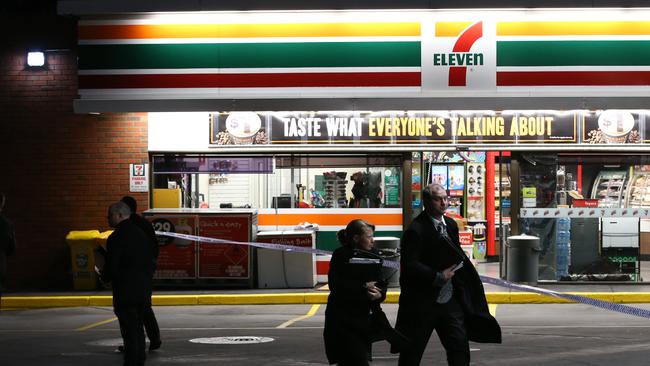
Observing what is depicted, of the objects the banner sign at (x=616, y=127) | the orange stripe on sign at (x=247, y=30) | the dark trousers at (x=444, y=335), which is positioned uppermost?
the orange stripe on sign at (x=247, y=30)

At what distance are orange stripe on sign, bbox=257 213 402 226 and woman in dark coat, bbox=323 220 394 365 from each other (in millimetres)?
11133

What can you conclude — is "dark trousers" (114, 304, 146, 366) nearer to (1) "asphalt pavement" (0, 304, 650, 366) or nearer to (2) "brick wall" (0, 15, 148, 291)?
(1) "asphalt pavement" (0, 304, 650, 366)

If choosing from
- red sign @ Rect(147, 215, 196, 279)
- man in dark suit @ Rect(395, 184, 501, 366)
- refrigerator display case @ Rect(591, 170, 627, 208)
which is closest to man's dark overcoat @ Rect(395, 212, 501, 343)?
man in dark suit @ Rect(395, 184, 501, 366)

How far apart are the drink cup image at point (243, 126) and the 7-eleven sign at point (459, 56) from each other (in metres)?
3.13

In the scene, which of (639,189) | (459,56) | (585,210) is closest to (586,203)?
(585,210)

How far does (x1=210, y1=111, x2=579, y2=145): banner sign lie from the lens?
19281 millimetres

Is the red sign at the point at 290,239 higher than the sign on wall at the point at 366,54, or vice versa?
the sign on wall at the point at 366,54

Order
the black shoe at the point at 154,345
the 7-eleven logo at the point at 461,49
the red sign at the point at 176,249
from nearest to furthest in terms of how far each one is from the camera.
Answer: the black shoe at the point at 154,345 < the 7-eleven logo at the point at 461,49 < the red sign at the point at 176,249

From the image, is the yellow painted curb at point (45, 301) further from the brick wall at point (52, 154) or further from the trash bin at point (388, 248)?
the trash bin at point (388, 248)

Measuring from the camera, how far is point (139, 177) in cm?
1961

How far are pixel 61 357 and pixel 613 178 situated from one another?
438 inches

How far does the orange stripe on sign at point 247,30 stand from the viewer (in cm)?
1877

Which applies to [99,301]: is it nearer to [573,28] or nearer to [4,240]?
[4,240]

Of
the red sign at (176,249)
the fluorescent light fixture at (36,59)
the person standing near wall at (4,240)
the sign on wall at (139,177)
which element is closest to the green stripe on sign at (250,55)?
the fluorescent light fixture at (36,59)
